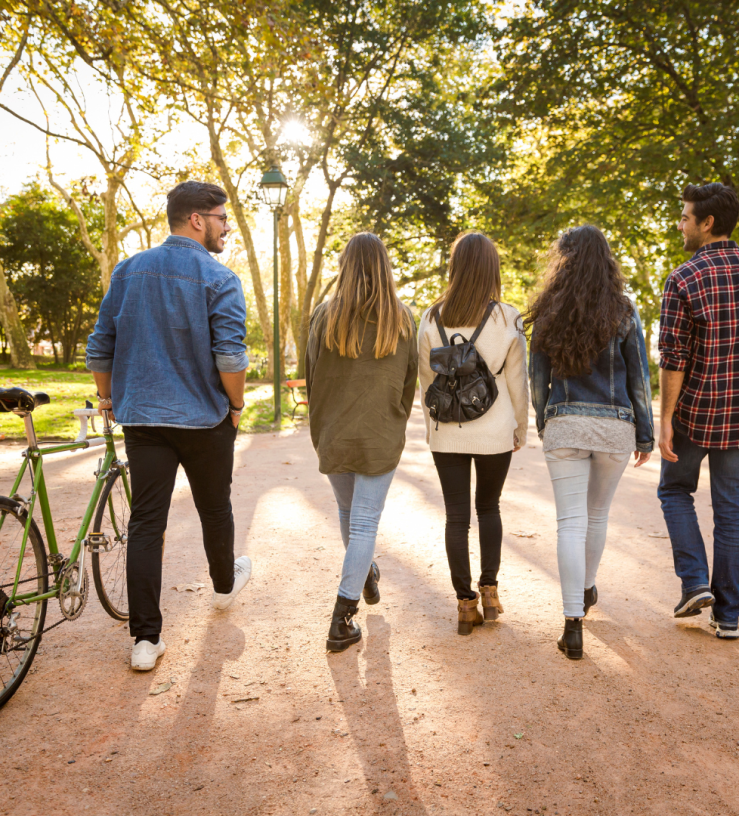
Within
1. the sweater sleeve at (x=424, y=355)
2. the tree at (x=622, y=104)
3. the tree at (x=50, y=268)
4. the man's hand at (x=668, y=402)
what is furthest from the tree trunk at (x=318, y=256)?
the tree at (x=50, y=268)

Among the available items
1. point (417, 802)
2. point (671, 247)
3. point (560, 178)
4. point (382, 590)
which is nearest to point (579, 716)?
point (417, 802)

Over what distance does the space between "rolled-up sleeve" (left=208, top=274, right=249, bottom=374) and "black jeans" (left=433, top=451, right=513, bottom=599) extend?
1131mm

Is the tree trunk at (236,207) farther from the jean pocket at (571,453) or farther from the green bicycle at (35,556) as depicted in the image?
the jean pocket at (571,453)

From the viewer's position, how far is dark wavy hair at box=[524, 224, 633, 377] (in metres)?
3.09

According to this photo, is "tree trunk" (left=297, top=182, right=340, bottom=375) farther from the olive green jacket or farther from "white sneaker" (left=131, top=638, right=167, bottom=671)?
"white sneaker" (left=131, top=638, right=167, bottom=671)

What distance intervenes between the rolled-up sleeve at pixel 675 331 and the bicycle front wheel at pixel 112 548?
2902 millimetres

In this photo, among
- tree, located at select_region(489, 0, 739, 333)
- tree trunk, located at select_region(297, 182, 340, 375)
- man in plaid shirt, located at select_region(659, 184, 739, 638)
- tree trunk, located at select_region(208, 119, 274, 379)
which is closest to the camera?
man in plaid shirt, located at select_region(659, 184, 739, 638)

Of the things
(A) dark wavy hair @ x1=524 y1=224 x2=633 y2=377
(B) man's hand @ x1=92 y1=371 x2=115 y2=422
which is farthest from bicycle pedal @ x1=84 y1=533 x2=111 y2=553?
(A) dark wavy hair @ x1=524 y1=224 x2=633 y2=377

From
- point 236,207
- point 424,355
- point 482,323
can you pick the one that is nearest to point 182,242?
point 424,355

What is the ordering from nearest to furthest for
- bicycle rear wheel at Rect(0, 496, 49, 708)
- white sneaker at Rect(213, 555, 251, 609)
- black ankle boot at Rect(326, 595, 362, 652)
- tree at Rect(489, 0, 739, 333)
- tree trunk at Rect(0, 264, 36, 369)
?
bicycle rear wheel at Rect(0, 496, 49, 708) → black ankle boot at Rect(326, 595, 362, 652) → white sneaker at Rect(213, 555, 251, 609) → tree at Rect(489, 0, 739, 333) → tree trunk at Rect(0, 264, 36, 369)

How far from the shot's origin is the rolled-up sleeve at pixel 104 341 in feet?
10.2

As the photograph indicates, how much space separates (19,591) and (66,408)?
36.5 feet

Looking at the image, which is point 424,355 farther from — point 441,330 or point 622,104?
point 622,104

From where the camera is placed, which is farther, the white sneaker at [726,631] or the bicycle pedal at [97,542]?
the white sneaker at [726,631]
